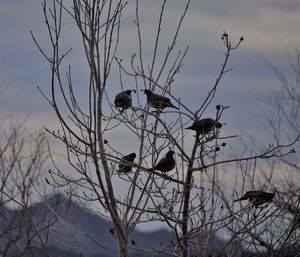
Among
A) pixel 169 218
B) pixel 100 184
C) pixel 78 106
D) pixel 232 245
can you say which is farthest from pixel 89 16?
pixel 232 245

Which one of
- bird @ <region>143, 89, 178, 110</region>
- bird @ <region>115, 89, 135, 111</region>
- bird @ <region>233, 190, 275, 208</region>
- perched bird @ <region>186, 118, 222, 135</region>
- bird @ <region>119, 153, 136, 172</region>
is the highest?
bird @ <region>143, 89, 178, 110</region>

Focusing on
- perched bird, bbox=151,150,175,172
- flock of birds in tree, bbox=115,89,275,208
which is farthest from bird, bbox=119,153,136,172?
perched bird, bbox=151,150,175,172

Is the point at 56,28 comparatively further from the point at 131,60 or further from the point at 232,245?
the point at 232,245

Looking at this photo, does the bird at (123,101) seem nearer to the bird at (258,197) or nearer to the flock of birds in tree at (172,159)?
the flock of birds in tree at (172,159)

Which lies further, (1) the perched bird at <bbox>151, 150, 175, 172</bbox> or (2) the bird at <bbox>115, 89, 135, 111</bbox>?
(2) the bird at <bbox>115, 89, 135, 111</bbox>

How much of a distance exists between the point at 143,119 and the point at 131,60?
542mm

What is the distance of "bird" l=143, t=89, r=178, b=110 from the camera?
235 inches

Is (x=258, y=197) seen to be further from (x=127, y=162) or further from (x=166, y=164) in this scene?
(x=127, y=162)

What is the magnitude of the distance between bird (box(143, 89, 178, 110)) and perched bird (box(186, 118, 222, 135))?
1.07ft

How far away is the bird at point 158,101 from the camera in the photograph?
5.97 meters

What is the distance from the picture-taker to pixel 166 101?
5.98 m

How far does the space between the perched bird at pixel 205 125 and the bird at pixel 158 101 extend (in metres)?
0.33

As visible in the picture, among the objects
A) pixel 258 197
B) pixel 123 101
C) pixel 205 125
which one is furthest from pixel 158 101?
pixel 258 197

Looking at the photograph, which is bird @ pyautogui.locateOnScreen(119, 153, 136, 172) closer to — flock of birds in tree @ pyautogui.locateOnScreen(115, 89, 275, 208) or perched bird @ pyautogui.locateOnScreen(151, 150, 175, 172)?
flock of birds in tree @ pyautogui.locateOnScreen(115, 89, 275, 208)
